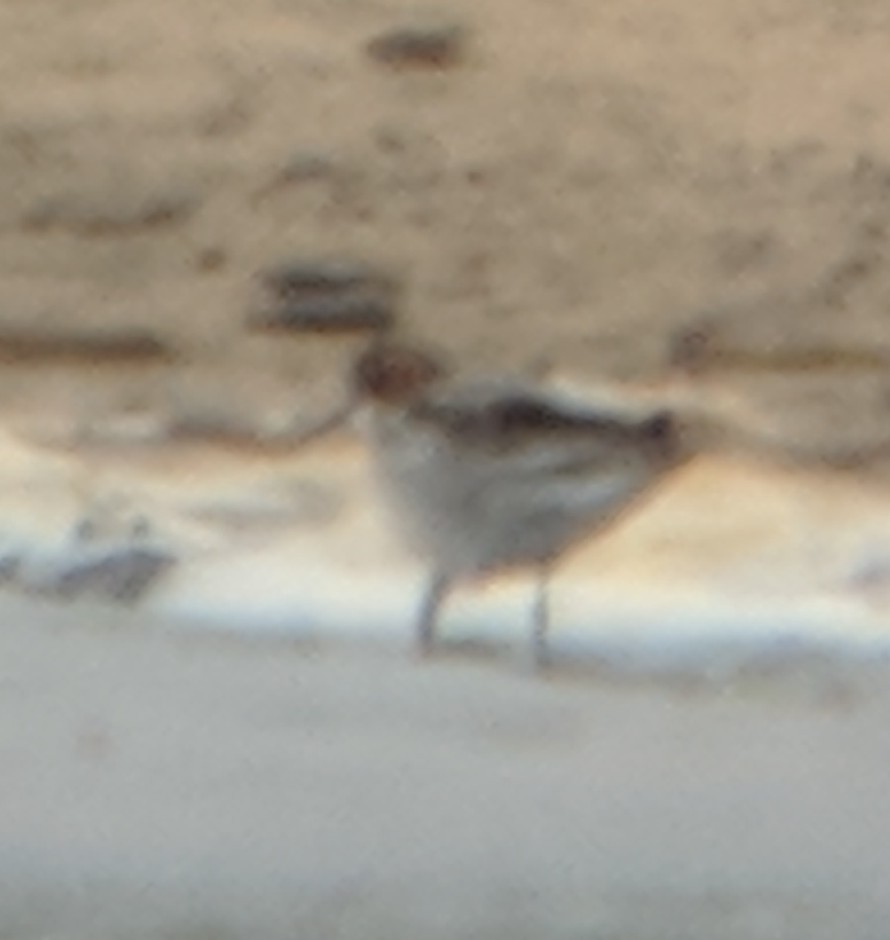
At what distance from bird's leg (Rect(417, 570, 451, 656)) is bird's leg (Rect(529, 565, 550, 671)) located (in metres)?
0.04

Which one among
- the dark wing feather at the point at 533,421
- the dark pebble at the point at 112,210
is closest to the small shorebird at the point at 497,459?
the dark wing feather at the point at 533,421

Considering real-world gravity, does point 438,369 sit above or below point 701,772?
above

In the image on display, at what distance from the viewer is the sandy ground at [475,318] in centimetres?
119

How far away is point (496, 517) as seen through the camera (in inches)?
49.3

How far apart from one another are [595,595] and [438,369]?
13 centimetres

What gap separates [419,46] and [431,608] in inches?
9.8

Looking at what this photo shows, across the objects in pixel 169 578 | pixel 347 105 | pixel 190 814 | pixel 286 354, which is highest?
pixel 347 105

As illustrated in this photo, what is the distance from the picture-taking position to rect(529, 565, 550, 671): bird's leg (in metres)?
1.24

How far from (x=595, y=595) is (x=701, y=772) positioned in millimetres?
95

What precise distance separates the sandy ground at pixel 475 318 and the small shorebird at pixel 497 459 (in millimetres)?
18

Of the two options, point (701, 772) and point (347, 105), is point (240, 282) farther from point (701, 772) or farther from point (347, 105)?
point (701, 772)

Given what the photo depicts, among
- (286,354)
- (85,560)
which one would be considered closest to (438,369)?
(286,354)

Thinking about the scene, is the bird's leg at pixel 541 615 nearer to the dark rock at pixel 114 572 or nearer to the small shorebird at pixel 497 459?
the small shorebird at pixel 497 459

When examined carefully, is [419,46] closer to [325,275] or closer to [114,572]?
[325,275]
